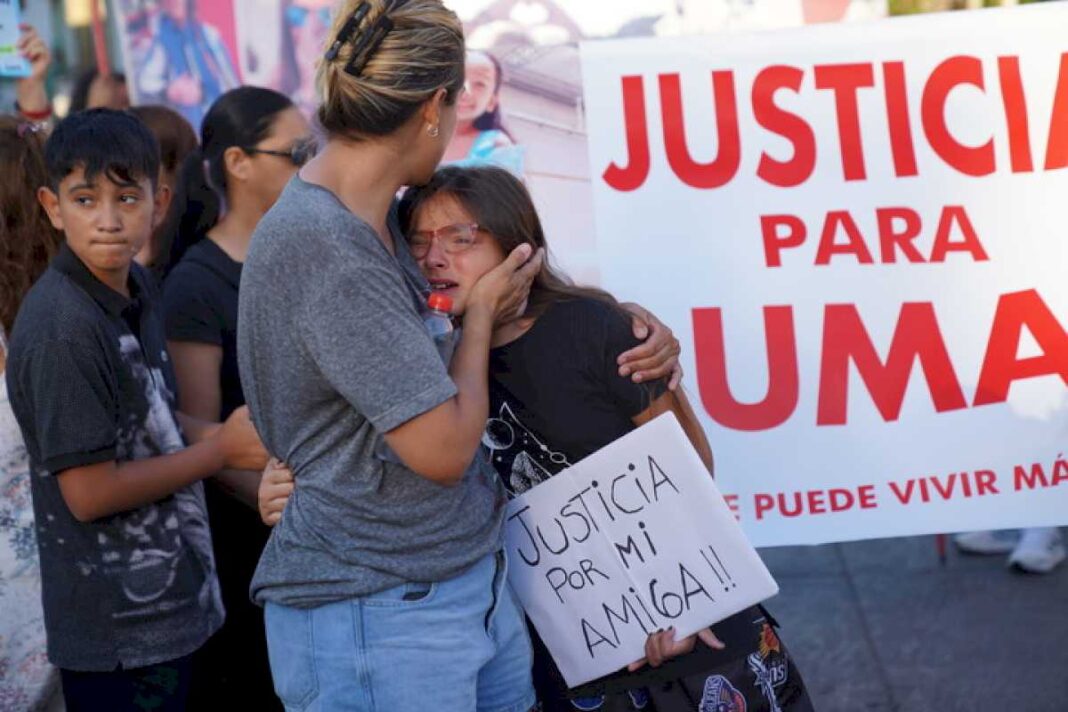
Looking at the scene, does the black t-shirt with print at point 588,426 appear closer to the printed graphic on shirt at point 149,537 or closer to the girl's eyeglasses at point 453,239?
the girl's eyeglasses at point 453,239

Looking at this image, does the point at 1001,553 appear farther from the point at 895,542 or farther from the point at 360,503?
the point at 360,503

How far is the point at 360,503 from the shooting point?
196 centimetres

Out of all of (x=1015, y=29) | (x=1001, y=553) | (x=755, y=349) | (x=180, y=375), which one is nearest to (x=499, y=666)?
(x=180, y=375)

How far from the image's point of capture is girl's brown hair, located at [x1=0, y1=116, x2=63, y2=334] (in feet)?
9.08

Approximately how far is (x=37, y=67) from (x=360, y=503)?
3.78 m

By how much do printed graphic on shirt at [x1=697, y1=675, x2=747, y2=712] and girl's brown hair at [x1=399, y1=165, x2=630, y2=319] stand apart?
2.16ft

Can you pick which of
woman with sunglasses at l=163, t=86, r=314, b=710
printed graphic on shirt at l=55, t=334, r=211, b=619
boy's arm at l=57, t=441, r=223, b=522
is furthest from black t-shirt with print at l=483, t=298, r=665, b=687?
woman with sunglasses at l=163, t=86, r=314, b=710

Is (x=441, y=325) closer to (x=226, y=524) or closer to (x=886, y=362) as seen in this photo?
(x=226, y=524)

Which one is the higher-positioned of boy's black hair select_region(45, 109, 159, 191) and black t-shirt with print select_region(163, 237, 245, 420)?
boy's black hair select_region(45, 109, 159, 191)

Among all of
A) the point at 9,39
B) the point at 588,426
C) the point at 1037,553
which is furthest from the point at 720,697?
the point at 9,39

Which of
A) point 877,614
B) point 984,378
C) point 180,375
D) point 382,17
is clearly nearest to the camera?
point 382,17

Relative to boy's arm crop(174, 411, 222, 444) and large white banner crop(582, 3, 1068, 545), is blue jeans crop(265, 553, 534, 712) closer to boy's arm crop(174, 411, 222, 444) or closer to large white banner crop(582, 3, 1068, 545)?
boy's arm crop(174, 411, 222, 444)

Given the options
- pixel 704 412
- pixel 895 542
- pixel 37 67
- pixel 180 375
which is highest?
pixel 37 67

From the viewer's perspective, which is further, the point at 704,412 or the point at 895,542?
the point at 895,542
